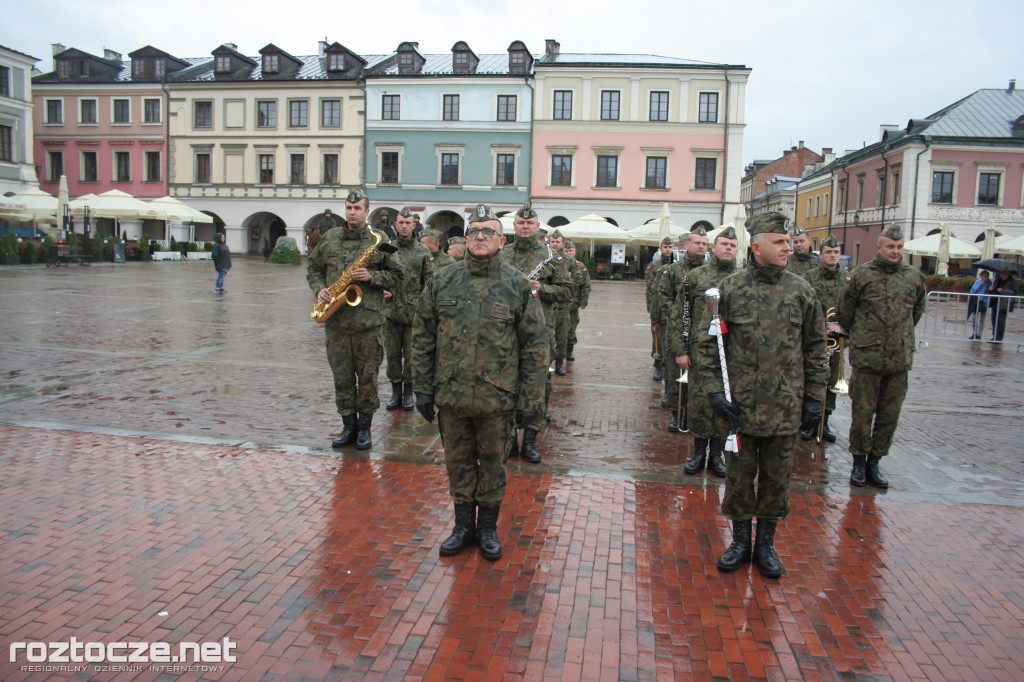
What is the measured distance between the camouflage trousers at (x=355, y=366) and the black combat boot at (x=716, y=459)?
2973 mm

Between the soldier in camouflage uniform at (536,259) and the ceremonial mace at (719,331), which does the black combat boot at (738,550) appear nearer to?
the ceremonial mace at (719,331)

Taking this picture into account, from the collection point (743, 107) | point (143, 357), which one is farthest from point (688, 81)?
point (143, 357)

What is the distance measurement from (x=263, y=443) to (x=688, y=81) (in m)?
37.8

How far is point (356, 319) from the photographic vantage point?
20.6 ft

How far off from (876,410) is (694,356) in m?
1.55

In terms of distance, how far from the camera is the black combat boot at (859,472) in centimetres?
597

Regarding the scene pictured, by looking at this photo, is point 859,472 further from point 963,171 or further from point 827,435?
point 963,171

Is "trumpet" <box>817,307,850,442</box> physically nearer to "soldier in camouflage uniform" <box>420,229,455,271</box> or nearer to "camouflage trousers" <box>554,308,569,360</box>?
"camouflage trousers" <box>554,308,569,360</box>

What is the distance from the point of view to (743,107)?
38875mm

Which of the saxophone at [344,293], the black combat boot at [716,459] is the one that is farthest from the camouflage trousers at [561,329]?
the saxophone at [344,293]

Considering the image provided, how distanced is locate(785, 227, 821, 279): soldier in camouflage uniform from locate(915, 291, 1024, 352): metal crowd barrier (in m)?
8.46

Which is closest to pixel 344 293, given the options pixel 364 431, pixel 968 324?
pixel 364 431

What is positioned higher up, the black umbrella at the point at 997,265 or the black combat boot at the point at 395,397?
the black umbrella at the point at 997,265

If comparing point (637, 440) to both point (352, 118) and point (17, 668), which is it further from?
point (352, 118)
